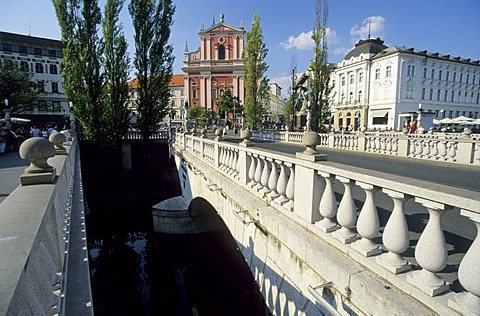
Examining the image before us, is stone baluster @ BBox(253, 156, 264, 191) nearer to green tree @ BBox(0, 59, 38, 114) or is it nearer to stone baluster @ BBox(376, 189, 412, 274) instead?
stone baluster @ BBox(376, 189, 412, 274)

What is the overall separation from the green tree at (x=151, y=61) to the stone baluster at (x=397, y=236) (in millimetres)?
23101

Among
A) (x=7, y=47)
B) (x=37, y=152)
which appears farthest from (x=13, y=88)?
(x=37, y=152)

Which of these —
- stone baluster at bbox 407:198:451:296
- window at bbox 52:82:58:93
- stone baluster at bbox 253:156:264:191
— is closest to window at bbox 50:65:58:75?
window at bbox 52:82:58:93

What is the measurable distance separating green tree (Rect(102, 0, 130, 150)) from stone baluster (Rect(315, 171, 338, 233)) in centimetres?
2150

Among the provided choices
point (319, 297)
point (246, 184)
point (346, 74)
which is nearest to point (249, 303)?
point (246, 184)

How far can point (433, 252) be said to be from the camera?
1946 millimetres

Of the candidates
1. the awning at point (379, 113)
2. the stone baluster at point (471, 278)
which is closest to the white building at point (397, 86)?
the awning at point (379, 113)

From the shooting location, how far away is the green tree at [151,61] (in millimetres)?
22734

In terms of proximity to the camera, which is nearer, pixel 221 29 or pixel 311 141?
pixel 311 141

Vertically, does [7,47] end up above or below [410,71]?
above

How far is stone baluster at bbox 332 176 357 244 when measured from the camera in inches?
107

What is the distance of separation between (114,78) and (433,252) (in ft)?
78.3

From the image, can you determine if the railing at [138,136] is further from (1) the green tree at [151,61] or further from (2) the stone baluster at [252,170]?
(2) the stone baluster at [252,170]

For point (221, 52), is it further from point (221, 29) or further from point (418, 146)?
point (418, 146)
